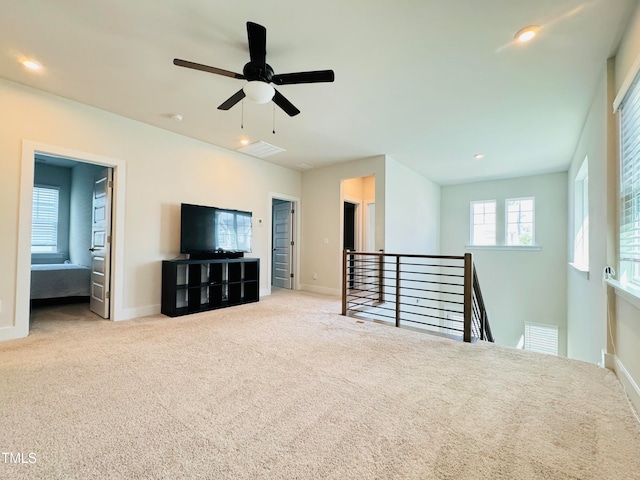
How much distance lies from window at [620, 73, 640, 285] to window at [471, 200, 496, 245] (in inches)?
204

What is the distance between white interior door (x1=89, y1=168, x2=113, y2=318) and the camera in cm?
382

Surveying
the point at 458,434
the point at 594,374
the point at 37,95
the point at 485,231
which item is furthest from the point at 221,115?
the point at 485,231

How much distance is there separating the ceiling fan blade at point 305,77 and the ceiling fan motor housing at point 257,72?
0.05 m

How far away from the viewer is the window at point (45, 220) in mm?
5688

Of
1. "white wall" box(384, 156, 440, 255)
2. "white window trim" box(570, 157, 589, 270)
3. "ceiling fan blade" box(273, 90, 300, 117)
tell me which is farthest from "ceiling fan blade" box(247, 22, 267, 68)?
"white window trim" box(570, 157, 589, 270)

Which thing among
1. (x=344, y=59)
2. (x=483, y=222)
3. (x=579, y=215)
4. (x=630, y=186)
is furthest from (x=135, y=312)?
(x=483, y=222)

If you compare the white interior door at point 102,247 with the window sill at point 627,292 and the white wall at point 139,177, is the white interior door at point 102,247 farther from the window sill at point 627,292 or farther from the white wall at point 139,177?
the window sill at point 627,292

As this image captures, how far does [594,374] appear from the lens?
2.27m

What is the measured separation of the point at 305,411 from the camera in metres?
1.74

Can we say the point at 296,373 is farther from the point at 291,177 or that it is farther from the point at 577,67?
the point at 291,177

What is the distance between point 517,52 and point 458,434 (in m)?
2.95

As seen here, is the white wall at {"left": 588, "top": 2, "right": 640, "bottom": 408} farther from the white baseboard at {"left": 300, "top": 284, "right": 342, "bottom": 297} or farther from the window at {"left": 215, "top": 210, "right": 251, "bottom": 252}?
the window at {"left": 215, "top": 210, "right": 251, "bottom": 252}

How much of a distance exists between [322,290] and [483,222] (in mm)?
4542

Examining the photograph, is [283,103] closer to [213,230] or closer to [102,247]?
[213,230]
